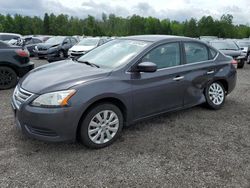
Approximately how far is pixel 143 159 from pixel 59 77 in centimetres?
158

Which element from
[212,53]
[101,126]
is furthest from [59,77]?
[212,53]

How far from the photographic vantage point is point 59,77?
10.9ft

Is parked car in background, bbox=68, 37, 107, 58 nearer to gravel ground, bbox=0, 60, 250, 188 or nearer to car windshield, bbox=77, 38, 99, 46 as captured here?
car windshield, bbox=77, 38, 99, 46

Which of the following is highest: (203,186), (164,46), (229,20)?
(229,20)

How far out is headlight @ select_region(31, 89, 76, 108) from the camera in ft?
9.77

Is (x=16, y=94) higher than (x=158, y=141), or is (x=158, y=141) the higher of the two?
(x=16, y=94)

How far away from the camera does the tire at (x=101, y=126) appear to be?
3221mm

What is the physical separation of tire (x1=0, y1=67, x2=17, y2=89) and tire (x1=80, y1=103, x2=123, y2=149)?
4331mm

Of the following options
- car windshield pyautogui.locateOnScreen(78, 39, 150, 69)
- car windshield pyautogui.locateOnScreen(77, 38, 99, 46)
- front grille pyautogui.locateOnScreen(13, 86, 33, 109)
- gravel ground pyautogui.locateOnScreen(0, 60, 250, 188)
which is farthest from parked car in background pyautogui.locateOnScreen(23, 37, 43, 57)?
front grille pyautogui.locateOnScreen(13, 86, 33, 109)

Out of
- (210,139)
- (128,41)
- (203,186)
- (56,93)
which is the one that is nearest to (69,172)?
(56,93)

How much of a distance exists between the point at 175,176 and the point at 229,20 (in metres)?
76.7

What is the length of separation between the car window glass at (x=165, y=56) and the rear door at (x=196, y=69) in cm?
20

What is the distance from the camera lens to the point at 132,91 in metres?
3.53

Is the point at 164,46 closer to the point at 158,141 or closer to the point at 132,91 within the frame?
the point at 132,91
